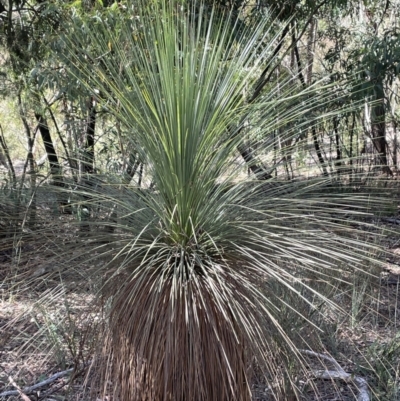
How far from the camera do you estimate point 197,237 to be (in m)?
1.94

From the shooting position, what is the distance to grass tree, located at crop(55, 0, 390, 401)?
1.88 m

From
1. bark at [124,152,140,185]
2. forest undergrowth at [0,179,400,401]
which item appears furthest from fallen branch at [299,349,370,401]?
bark at [124,152,140,185]

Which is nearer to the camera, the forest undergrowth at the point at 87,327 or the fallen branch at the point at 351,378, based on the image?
the forest undergrowth at the point at 87,327

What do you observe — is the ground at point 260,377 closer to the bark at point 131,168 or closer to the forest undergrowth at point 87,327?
the forest undergrowth at point 87,327

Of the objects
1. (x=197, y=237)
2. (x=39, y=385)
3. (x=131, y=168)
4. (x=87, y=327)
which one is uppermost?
(x=131, y=168)

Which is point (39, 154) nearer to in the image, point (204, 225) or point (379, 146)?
point (379, 146)

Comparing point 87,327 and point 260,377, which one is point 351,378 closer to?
point 260,377

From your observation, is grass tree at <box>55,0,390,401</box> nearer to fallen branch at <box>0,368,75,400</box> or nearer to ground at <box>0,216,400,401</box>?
ground at <box>0,216,400,401</box>

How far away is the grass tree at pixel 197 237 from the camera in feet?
6.17

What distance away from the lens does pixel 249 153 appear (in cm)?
206

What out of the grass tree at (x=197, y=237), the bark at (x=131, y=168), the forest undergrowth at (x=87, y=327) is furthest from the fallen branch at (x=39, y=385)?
the bark at (x=131, y=168)

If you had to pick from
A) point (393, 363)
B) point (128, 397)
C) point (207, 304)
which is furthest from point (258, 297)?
point (393, 363)

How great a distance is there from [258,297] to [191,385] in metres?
0.36

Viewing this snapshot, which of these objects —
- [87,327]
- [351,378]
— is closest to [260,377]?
[351,378]
